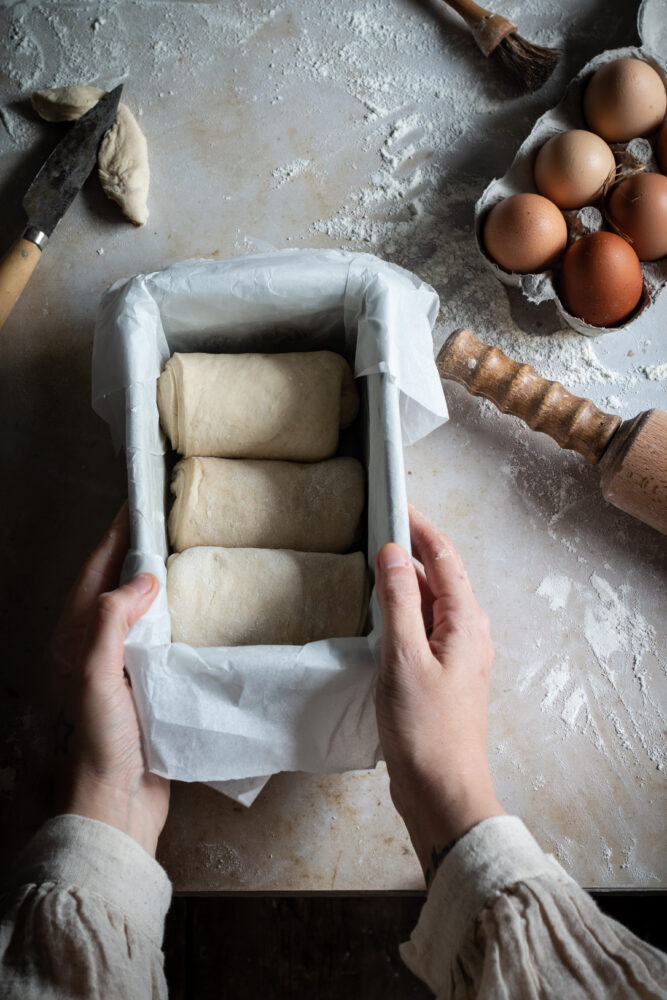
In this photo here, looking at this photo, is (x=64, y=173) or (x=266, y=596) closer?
(x=266, y=596)

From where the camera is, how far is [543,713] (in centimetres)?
106

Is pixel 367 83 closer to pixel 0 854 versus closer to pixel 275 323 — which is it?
pixel 275 323

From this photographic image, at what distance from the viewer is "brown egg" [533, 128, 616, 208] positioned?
3.46 ft

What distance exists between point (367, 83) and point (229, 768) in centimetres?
113

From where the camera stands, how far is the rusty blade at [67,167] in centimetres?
114

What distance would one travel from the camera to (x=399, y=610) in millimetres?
777

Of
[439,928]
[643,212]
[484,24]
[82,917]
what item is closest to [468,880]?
[439,928]

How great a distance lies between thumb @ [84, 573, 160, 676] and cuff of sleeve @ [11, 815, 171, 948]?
0.59 ft

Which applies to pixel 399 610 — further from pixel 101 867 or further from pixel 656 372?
pixel 656 372

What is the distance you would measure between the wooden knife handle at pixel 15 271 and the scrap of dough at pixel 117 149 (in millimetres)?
167

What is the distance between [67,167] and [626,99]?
87 centimetres

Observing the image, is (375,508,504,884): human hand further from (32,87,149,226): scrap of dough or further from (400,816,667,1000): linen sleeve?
(32,87,149,226): scrap of dough

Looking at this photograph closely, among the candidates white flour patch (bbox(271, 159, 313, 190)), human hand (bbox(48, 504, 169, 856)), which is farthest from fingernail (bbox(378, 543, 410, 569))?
white flour patch (bbox(271, 159, 313, 190))

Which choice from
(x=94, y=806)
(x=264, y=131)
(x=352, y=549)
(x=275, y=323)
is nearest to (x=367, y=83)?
(x=264, y=131)
